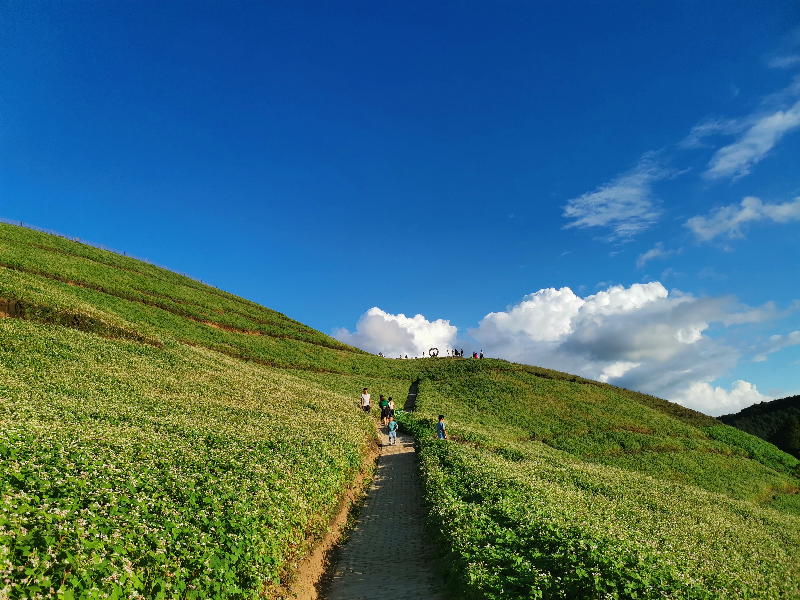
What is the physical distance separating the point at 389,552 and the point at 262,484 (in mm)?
5344

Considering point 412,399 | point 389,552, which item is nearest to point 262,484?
point 389,552

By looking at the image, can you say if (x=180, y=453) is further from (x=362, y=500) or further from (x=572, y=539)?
(x=572, y=539)

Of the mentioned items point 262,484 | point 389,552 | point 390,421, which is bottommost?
point 389,552

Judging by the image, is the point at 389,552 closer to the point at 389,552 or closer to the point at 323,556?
the point at 389,552

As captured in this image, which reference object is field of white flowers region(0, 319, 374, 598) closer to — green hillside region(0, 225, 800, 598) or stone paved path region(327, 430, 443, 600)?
green hillside region(0, 225, 800, 598)

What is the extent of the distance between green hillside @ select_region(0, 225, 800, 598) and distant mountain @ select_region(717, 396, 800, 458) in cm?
2396

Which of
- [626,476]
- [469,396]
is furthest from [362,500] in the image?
[469,396]

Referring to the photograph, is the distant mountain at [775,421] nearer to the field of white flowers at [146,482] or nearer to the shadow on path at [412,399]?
the shadow on path at [412,399]

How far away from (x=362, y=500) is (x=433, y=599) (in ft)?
33.2

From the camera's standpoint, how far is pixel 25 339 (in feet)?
95.8

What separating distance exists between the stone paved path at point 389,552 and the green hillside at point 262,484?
1.16 meters

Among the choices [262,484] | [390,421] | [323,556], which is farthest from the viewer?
[390,421]

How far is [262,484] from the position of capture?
14.3 meters

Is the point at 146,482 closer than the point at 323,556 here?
Yes
